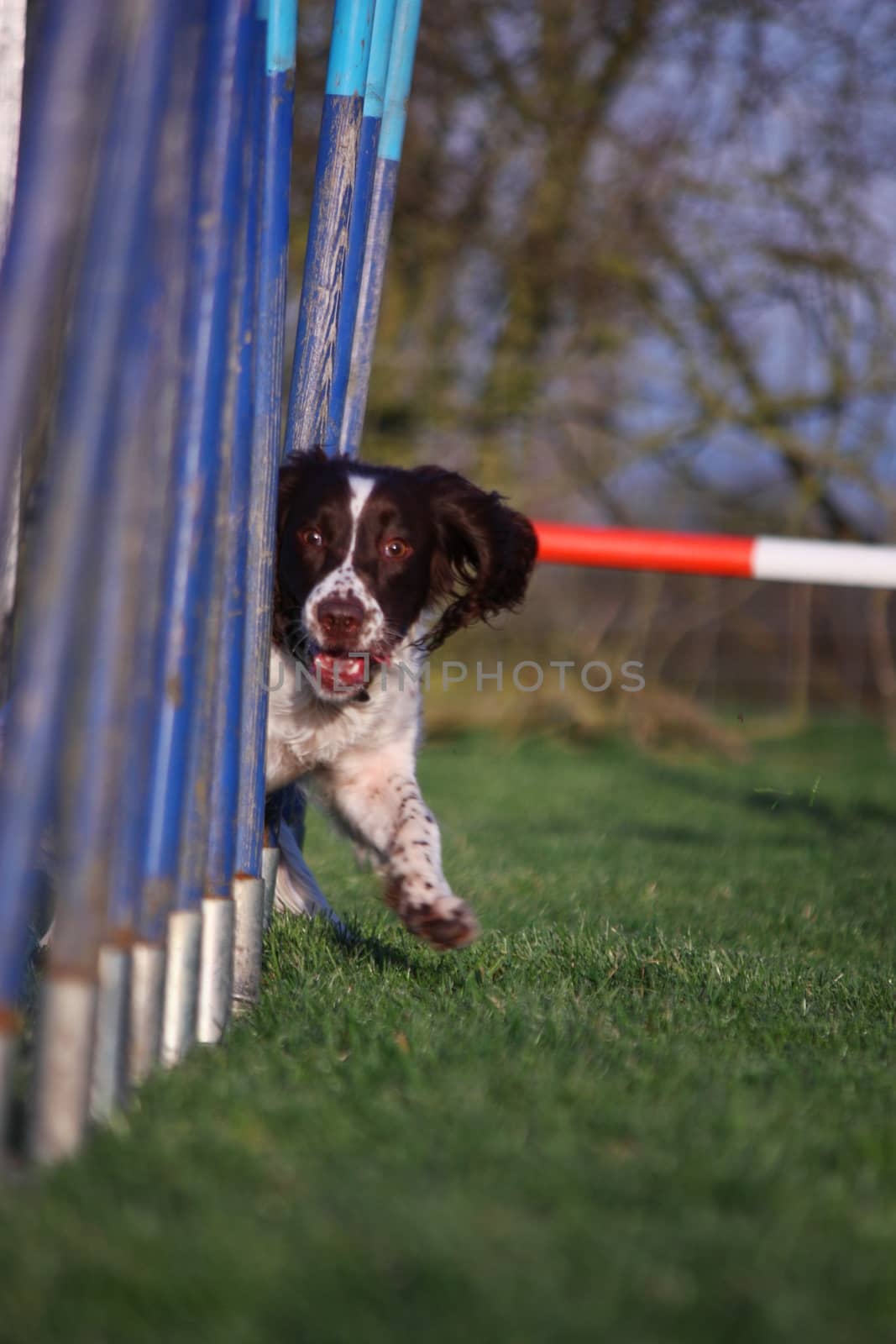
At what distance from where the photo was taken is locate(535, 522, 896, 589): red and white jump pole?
12.0ft

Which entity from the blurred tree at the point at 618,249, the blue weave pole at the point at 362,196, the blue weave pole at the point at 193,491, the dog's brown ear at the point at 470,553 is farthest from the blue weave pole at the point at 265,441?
the blurred tree at the point at 618,249

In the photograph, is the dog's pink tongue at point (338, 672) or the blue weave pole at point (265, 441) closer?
the blue weave pole at point (265, 441)

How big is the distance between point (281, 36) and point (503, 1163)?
70.1 inches

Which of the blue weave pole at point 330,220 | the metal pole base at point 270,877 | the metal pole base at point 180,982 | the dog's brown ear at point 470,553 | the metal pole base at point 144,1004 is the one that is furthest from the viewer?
the dog's brown ear at point 470,553

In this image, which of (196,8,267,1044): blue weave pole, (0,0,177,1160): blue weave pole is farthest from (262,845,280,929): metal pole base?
(0,0,177,1160): blue weave pole

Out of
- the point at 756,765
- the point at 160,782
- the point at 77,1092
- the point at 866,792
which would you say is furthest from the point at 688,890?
the point at 756,765

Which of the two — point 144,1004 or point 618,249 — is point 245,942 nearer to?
point 144,1004

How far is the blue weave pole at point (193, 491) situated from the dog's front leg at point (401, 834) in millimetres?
619

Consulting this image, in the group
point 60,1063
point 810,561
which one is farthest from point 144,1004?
point 810,561

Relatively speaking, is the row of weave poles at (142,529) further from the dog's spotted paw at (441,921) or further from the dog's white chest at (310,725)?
the dog's white chest at (310,725)

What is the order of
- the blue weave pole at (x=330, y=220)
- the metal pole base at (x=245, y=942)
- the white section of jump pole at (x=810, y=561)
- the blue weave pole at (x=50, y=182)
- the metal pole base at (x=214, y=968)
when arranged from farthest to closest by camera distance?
the white section of jump pole at (x=810, y=561), the blue weave pole at (x=330, y=220), the metal pole base at (x=245, y=942), the metal pole base at (x=214, y=968), the blue weave pole at (x=50, y=182)

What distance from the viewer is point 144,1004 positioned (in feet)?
5.32

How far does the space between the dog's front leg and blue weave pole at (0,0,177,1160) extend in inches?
37.4

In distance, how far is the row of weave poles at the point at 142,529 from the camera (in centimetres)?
131
